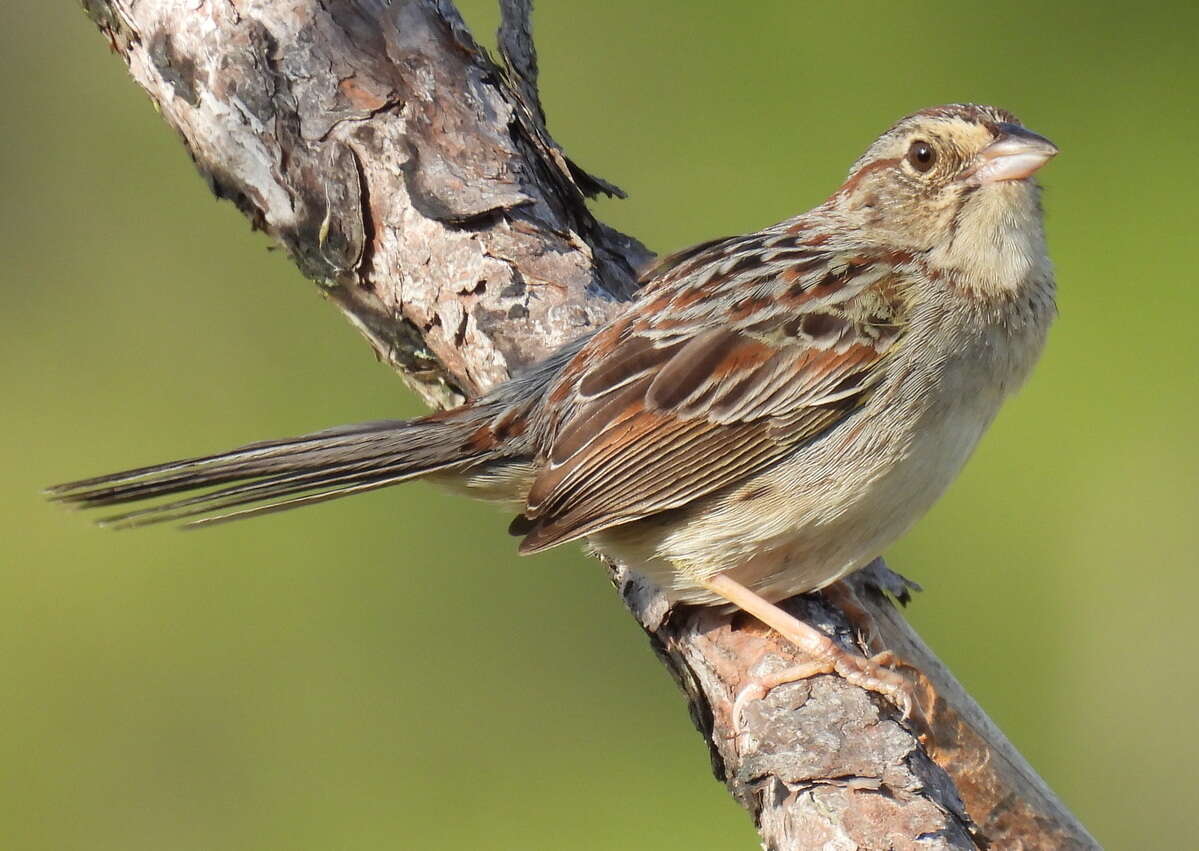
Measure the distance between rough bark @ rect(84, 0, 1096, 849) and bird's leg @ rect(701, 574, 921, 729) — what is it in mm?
53

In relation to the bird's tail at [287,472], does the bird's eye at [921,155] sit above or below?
below

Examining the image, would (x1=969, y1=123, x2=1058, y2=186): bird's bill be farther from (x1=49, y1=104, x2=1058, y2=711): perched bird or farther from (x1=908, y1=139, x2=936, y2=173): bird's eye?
(x1=908, y1=139, x2=936, y2=173): bird's eye

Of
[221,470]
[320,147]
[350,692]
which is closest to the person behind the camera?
[221,470]

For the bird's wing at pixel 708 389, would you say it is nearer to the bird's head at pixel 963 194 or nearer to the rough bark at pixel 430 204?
the bird's head at pixel 963 194

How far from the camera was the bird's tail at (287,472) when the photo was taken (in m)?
A: 3.02

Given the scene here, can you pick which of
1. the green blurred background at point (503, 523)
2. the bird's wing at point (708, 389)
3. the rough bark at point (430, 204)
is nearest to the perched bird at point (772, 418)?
the bird's wing at point (708, 389)

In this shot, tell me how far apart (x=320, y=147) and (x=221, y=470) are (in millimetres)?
780

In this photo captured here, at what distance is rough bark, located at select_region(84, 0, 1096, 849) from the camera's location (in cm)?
332

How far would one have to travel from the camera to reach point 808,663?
308 cm

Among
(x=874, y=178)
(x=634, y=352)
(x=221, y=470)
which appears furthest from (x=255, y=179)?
(x=874, y=178)

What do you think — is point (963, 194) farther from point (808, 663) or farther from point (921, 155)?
point (808, 663)

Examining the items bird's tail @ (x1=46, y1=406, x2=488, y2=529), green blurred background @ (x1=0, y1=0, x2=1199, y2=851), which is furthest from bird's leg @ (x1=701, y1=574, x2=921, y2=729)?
green blurred background @ (x1=0, y1=0, x2=1199, y2=851)

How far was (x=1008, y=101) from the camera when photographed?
21.1 ft

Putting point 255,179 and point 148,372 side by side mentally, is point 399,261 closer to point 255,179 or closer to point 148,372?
point 255,179
